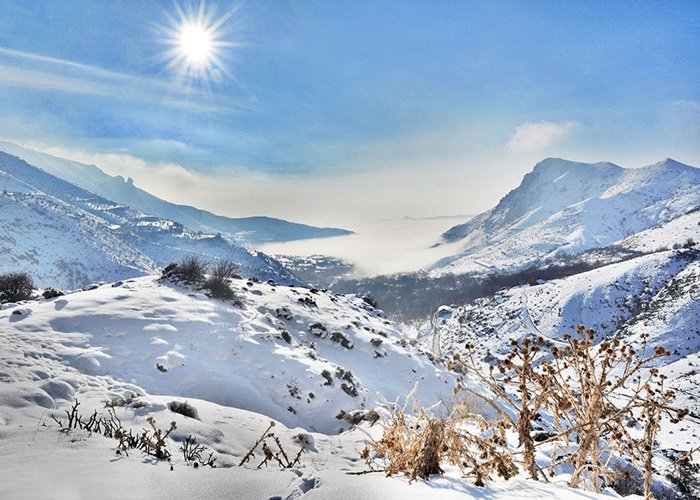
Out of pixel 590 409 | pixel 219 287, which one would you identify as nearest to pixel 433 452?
pixel 590 409

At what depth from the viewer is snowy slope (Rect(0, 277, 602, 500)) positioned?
2021mm

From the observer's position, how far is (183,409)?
23.8 feet

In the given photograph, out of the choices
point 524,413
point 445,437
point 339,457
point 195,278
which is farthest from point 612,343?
point 195,278

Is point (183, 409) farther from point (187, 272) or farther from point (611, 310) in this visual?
point (611, 310)

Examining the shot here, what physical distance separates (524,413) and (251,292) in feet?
66.4

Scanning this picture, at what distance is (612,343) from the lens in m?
2.72

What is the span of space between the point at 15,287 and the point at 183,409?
46.2 feet

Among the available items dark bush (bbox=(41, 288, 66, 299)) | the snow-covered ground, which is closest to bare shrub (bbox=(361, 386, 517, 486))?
dark bush (bbox=(41, 288, 66, 299))

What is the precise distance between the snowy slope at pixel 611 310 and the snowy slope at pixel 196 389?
49203 millimetres

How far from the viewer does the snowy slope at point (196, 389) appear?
202cm

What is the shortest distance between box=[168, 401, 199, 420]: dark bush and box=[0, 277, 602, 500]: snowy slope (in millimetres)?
224

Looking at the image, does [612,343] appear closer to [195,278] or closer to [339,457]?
[339,457]

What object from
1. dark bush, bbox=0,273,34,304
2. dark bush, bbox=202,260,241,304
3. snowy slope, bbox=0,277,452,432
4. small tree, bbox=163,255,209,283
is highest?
small tree, bbox=163,255,209,283

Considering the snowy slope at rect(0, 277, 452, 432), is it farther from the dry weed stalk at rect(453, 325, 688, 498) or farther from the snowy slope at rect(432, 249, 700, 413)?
the snowy slope at rect(432, 249, 700, 413)
